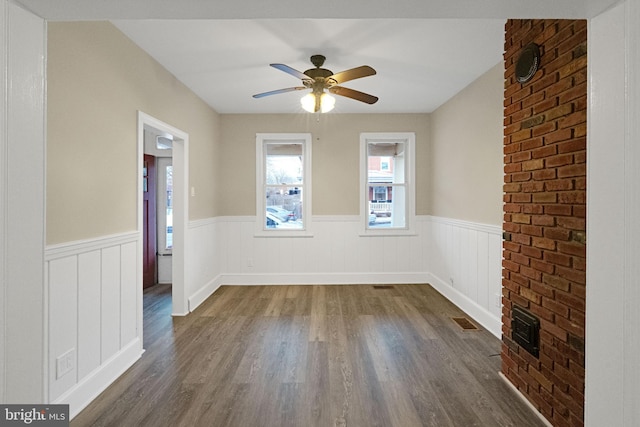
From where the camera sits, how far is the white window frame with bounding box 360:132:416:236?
17.0 feet

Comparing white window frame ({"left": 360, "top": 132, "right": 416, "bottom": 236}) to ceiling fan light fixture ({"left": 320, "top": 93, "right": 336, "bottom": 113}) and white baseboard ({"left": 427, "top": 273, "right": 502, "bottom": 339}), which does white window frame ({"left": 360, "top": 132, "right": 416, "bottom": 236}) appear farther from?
ceiling fan light fixture ({"left": 320, "top": 93, "right": 336, "bottom": 113})

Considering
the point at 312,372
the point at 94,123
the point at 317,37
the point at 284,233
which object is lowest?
the point at 312,372

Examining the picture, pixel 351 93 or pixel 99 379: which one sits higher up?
pixel 351 93

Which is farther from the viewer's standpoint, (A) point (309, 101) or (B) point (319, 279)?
(B) point (319, 279)

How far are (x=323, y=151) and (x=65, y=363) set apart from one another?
13.2 ft

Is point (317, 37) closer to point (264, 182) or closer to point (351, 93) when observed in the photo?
point (351, 93)

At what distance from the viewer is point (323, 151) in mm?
5188

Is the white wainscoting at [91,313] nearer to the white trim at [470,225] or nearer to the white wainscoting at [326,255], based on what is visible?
the white wainscoting at [326,255]

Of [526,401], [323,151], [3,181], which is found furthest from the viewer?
[323,151]

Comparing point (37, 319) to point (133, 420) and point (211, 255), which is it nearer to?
point (133, 420)

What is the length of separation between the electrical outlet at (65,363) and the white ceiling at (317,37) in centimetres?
187

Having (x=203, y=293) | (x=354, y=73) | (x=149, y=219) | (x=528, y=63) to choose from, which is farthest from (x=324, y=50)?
(x=149, y=219)

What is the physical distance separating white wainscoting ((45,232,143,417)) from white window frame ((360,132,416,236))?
3313 mm

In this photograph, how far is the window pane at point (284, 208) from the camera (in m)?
5.31
